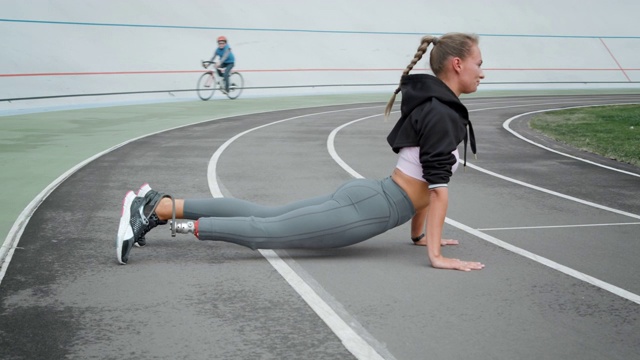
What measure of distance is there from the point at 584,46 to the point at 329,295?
40854 millimetres

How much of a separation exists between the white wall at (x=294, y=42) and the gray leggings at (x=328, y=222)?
11714 mm

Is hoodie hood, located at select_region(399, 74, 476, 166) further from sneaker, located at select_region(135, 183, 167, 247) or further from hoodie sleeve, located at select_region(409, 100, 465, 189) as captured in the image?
sneaker, located at select_region(135, 183, 167, 247)

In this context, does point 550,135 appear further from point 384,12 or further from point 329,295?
point 384,12

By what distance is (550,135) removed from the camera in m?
17.8

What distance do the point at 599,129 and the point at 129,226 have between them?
15086mm

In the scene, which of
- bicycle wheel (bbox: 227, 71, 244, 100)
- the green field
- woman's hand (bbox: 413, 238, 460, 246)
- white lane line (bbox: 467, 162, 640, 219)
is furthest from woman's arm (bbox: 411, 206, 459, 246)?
bicycle wheel (bbox: 227, 71, 244, 100)

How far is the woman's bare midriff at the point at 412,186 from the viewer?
6.20 metres

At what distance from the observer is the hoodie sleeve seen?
5.91m

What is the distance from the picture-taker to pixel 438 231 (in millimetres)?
6043

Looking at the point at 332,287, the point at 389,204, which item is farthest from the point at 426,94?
the point at 332,287

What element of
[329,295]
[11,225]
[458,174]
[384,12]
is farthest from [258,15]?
[329,295]

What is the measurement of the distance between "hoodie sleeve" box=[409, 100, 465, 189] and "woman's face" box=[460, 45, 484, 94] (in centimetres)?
28

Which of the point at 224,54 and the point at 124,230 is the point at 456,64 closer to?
the point at 124,230

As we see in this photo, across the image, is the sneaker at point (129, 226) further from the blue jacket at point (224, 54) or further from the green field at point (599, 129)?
the blue jacket at point (224, 54)
